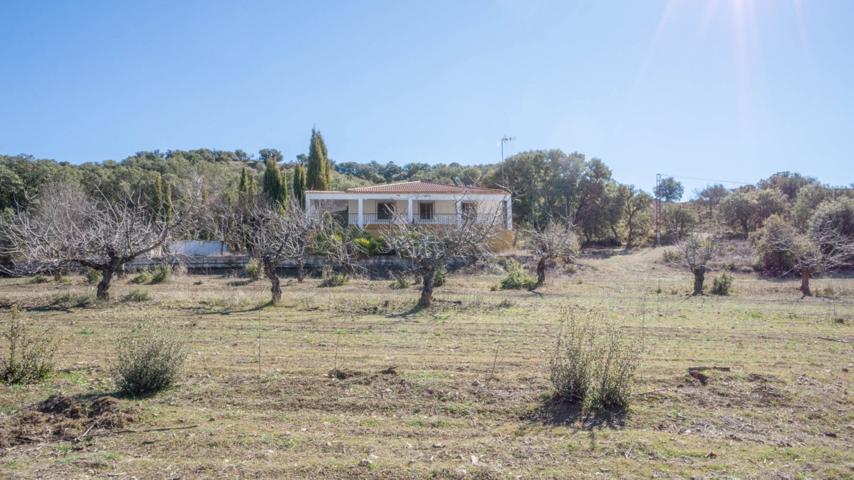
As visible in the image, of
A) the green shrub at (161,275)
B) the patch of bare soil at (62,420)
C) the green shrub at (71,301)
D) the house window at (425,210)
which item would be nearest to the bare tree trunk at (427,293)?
the green shrub at (71,301)

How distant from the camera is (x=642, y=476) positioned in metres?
4.47

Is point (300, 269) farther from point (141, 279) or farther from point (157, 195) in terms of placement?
point (157, 195)

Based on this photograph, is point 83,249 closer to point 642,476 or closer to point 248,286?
point 248,286

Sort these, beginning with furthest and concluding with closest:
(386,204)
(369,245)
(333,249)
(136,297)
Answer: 1. (386,204)
2. (369,245)
3. (333,249)
4. (136,297)

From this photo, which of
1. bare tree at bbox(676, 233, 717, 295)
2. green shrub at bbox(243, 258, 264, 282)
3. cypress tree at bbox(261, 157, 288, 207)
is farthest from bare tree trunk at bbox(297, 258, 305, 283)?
cypress tree at bbox(261, 157, 288, 207)

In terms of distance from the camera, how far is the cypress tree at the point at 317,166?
4331 cm

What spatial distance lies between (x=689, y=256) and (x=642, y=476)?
20866mm

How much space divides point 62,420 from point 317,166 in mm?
39336

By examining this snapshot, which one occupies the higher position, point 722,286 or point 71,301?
point 722,286

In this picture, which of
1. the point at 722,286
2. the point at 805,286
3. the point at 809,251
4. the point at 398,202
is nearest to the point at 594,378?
the point at 722,286

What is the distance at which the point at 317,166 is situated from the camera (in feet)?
143

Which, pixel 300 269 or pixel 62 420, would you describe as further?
pixel 300 269

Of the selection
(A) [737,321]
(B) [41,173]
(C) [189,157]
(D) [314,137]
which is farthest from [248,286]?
(C) [189,157]

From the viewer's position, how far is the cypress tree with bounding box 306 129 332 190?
43312 mm
